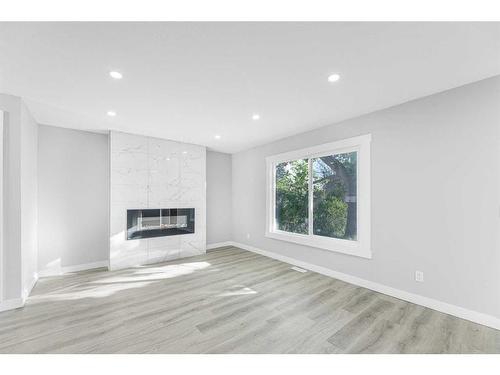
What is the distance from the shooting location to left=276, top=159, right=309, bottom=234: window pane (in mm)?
4238

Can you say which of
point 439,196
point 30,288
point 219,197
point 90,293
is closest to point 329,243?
point 439,196

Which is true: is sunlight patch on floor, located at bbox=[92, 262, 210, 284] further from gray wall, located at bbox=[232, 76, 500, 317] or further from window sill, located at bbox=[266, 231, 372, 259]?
gray wall, located at bbox=[232, 76, 500, 317]

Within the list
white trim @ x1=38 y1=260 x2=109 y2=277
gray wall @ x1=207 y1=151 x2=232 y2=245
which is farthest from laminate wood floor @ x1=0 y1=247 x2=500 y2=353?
gray wall @ x1=207 y1=151 x2=232 y2=245

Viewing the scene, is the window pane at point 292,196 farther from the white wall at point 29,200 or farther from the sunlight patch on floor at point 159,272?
the white wall at point 29,200

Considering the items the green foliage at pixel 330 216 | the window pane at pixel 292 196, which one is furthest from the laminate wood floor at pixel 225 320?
the window pane at pixel 292 196

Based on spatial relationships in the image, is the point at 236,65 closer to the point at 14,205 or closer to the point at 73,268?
the point at 14,205

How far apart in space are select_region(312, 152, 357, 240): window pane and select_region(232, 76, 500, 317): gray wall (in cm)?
36

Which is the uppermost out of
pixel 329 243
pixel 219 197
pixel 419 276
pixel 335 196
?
pixel 335 196

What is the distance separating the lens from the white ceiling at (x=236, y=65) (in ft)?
5.12

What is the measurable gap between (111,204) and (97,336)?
2507 millimetres

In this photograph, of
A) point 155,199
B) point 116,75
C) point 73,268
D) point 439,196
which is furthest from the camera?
point 155,199

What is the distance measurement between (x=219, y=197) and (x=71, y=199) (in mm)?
3114

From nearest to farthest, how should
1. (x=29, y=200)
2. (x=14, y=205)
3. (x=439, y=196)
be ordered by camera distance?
(x=439, y=196)
(x=14, y=205)
(x=29, y=200)

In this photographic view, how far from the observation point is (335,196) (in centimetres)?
367
